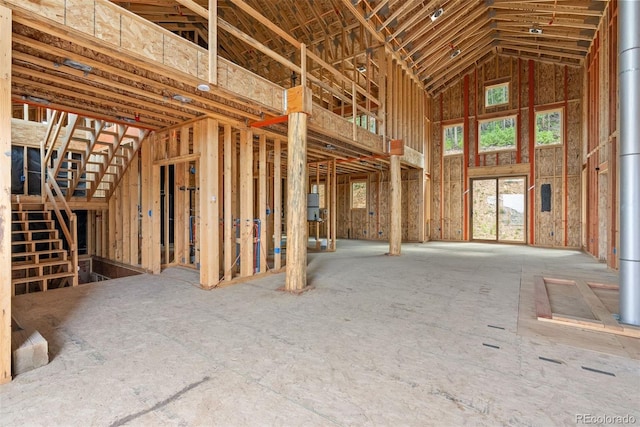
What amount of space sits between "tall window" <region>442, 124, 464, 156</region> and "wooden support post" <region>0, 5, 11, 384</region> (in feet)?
47.3

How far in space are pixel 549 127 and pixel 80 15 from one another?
14.6 metres

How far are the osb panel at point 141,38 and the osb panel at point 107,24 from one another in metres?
0.05

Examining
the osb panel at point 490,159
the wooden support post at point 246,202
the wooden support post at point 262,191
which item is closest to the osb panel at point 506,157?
the osb panel at point 490,159

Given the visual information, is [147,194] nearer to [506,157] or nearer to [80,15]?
[80,15]

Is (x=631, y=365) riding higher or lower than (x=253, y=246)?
lower

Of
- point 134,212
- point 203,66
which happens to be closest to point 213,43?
point 203,66

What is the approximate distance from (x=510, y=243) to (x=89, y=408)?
14257 mm

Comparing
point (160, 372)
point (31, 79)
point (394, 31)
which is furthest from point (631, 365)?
point (394, 31)

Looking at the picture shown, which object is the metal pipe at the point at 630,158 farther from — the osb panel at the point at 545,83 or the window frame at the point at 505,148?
the osb panel at the point at 545,83

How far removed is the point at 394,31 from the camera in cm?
976

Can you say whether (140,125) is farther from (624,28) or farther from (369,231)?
(369,231)

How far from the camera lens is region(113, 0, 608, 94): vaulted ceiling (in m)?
8.76

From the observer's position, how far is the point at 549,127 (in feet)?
40.0

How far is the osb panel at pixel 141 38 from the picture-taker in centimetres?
315
